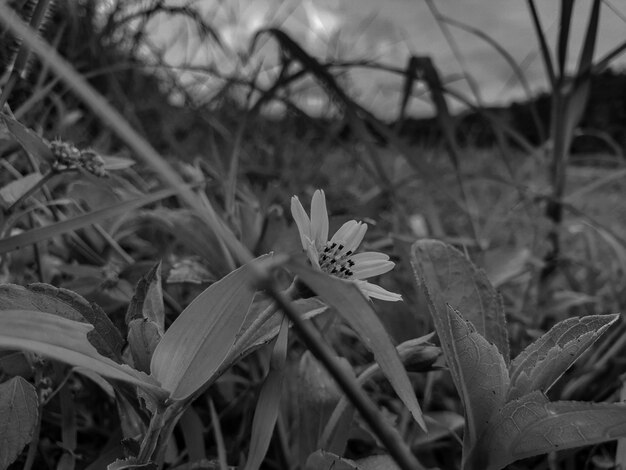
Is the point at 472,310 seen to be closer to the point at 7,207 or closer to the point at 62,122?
the point at 7,207

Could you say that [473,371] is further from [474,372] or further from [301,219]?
[301,219]

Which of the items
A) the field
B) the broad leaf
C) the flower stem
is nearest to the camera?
the flower stem

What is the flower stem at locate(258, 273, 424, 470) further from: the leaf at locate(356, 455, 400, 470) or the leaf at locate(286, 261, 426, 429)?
the leaf at locate(356, 455, 400, 470)

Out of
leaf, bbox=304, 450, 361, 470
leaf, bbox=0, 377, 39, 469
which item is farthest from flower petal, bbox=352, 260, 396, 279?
leaf, bbox=0, 377, 39, 469

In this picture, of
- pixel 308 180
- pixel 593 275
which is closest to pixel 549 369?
pixel 593 275

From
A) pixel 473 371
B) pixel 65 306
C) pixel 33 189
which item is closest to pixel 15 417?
pixel 65 306
